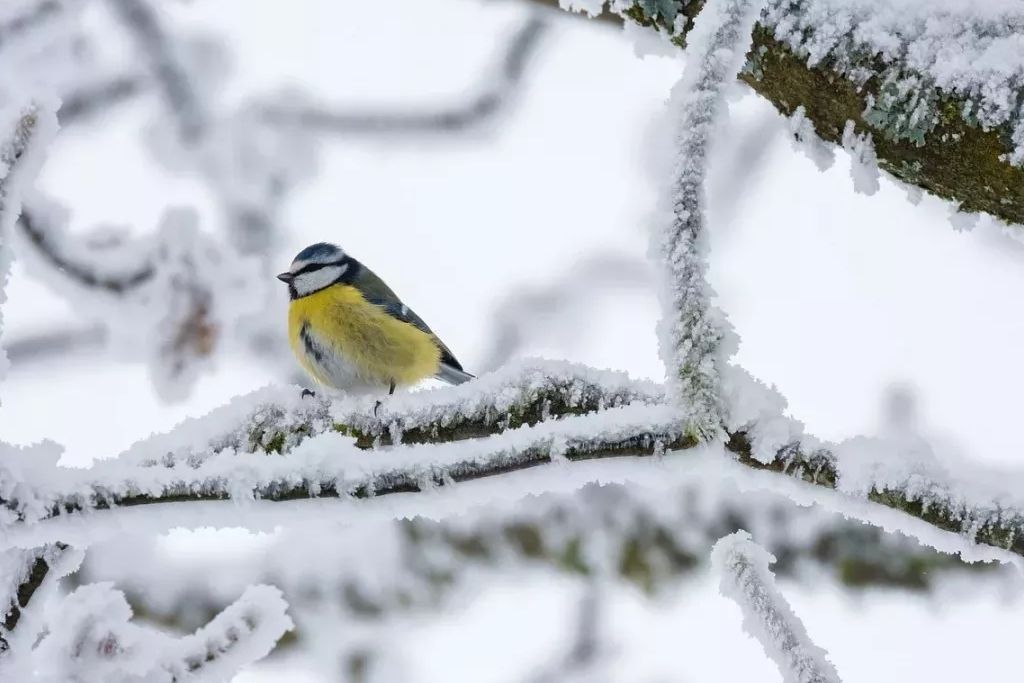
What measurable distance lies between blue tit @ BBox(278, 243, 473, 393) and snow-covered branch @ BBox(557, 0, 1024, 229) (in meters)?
1.82

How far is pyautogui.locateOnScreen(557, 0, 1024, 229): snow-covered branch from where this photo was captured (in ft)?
4.19

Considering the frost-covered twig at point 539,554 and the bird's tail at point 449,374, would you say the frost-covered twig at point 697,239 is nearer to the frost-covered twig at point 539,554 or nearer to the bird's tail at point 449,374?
the frost-covered twig at point 539,554

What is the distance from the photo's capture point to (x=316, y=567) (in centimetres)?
329

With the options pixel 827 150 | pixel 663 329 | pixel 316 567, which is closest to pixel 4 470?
pixel 663 329

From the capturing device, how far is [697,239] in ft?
3.18

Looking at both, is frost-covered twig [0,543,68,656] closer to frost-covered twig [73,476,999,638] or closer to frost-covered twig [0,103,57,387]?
frost-covered twig [0,103,57,387]

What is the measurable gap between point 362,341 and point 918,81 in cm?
202

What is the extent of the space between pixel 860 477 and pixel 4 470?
98cm

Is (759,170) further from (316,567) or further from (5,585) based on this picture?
(5,585)

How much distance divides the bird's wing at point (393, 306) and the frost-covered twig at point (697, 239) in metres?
2.19

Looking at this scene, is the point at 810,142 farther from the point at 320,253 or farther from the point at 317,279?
the point at 320,253

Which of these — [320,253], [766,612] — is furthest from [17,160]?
[320,253]

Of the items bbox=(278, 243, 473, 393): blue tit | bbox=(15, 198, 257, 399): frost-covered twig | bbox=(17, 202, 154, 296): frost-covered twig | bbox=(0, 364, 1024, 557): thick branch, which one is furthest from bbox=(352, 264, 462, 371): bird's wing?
bbox=(0, 364, 1024, 557): thick branch

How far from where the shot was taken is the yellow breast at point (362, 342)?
3.02m
